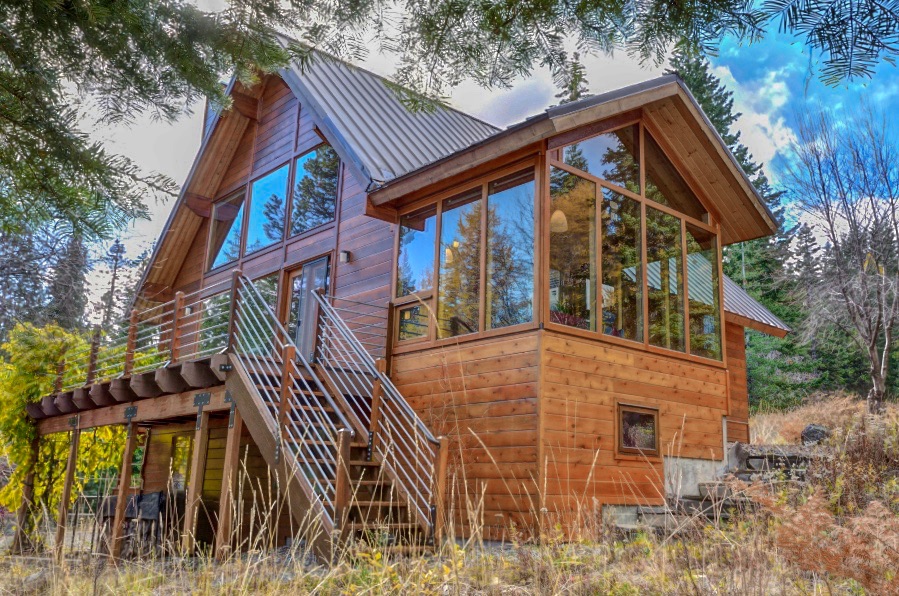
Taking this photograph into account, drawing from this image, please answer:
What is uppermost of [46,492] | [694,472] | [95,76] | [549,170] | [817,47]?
[549,170]

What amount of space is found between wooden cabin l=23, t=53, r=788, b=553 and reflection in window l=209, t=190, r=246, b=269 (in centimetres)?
197

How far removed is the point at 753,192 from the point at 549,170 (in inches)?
141

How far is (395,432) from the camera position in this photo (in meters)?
7.10

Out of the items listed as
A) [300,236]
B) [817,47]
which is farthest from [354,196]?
[817,47]

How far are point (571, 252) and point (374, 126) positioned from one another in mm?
4398

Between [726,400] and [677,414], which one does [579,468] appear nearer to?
[677,414]

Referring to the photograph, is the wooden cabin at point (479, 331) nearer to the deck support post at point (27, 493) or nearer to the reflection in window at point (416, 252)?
the reflection in window at point (416, 252)

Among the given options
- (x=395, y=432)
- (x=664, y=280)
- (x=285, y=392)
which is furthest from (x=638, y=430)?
(x=285, y=392)

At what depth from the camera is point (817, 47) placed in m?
2.15

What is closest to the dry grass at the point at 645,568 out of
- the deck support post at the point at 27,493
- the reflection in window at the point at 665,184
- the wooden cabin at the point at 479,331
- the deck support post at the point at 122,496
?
the wooden cabin at the point at 479,331

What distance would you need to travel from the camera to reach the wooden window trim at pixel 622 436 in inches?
314

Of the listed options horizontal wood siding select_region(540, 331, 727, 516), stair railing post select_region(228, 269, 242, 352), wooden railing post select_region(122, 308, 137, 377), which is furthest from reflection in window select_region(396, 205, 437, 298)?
wooden railing post select_region(122, 308, 137, 377)

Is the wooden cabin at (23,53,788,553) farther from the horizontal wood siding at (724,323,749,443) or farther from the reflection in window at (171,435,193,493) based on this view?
the horizontal wood siding at (724,323,749,443)

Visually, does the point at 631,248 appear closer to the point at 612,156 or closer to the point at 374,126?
the point at 612,156
